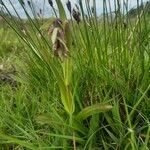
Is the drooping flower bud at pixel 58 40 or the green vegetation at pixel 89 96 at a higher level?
the drooping flower bud at pixel 58 40

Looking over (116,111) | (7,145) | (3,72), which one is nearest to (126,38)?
(116,111)

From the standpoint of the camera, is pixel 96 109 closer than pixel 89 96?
Yes

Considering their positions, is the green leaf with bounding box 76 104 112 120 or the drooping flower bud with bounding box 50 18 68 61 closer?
the drooping flower bud with bounding box 50 18 68 61

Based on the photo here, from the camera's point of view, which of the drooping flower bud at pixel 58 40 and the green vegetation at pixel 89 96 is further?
the green vegetation at pixel 89 96

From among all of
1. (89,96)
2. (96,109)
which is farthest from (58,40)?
(89,96)

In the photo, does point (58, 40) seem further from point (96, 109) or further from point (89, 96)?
point (89, 96)

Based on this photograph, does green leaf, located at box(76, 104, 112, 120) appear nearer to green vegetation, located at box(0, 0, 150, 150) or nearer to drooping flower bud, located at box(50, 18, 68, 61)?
green vegetation, located at box(0, 0, 150, 150)

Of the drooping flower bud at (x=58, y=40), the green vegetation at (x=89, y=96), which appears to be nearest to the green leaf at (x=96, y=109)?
the green vegetation at (x=89, y=96)

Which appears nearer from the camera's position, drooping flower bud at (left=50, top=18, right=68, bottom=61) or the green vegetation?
drooping flower bud at (left=50, top=18, right=68, bottom=61)

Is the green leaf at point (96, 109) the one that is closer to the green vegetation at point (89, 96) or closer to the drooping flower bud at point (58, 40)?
the green vegetation at point (89, 96)

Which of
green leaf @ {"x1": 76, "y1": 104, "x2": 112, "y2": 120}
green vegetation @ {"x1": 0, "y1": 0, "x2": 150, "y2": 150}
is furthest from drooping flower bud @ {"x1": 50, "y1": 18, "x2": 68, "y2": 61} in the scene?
green leaf @ {"x1": 76, "y1": 104, "x2": 112, "y2": 120}

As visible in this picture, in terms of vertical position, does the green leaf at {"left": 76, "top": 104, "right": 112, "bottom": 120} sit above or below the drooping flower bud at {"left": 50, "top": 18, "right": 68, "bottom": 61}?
below

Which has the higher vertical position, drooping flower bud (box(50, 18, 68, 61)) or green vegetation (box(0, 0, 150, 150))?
drooping flower bud (box(50, 18, 68, 61))
